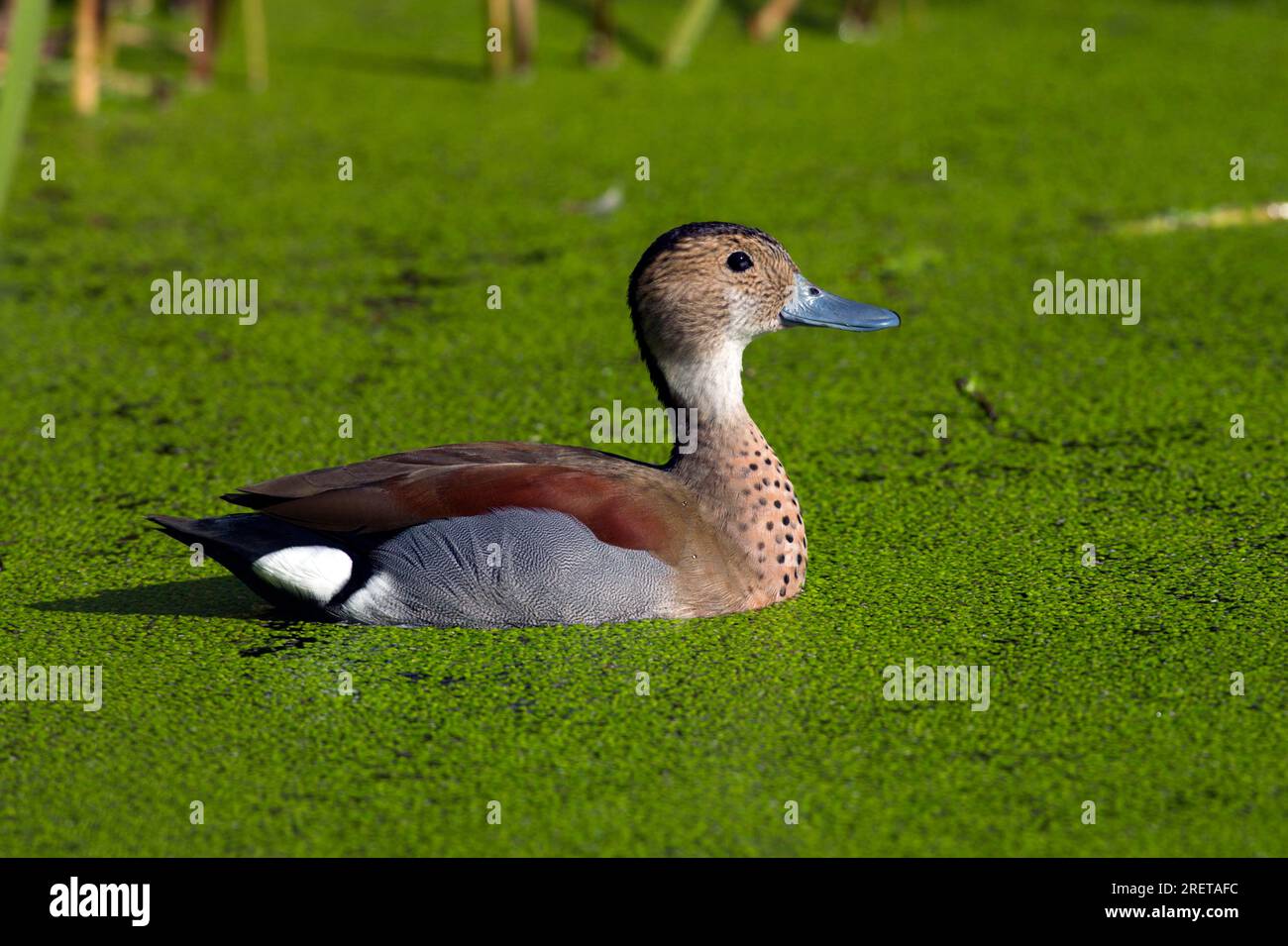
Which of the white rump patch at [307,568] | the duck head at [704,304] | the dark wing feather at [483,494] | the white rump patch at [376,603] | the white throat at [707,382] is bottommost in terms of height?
the white rump patch at [376,603]

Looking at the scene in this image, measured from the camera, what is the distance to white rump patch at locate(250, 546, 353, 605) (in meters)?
3.63

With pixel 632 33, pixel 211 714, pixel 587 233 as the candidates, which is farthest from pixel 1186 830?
pixel 632 33

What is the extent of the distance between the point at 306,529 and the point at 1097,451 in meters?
1.90

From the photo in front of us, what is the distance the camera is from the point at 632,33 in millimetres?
7887

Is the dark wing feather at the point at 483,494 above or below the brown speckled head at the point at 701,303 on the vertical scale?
below

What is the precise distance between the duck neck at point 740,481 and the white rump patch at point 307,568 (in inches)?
27.0

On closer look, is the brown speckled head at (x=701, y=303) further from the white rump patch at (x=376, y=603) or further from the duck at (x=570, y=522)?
the white rump patch at (x=376, y=603)

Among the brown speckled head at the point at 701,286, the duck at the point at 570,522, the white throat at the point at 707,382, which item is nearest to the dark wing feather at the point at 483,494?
the duck at the point at 570,522

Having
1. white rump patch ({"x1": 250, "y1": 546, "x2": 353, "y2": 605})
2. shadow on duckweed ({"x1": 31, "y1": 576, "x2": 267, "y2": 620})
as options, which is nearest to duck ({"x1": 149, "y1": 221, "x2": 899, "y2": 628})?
white rump patch ({"x1": 250, "y1": 546, "x2": 353, "y2": 605})

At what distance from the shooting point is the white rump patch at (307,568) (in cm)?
363

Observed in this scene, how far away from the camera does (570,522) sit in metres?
3.57

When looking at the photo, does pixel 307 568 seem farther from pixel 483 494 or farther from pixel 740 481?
pixel 740 481

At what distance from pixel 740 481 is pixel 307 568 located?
851 millimetres

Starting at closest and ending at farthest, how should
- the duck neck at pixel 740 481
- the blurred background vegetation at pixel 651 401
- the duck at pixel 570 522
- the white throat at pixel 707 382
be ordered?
1. the blurred background vegetation at pixel 651 401
2. the duck at pixel 570 522
3. the duck neck at pixel 740 481
4. the white throat at pixel 707 382
